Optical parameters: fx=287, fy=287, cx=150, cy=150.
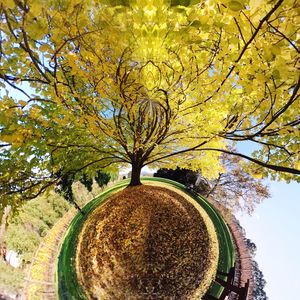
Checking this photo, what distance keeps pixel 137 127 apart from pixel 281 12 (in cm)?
440

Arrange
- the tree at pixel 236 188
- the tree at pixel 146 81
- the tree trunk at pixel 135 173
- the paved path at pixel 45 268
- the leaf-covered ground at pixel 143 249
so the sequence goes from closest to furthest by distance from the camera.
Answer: the tree at pixel 146 81 → the paved path at pixel 45 268 → the leaf-covered ground at pixel 143 249 → the tree trunk at pixel 135 173 → the tree at pixel 236 188

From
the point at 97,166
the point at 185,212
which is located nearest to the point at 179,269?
the point at 185,212

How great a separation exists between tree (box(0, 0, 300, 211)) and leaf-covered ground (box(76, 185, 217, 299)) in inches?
40.3

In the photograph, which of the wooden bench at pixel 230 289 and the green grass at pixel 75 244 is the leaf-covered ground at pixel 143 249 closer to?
the green grass at pixel 75 244

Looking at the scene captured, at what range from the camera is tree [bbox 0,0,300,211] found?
257cm

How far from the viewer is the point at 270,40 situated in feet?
9.89

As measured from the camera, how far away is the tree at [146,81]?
8.42 ft

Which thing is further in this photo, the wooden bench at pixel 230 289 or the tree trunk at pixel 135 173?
the tree trunk at pixel 135 173

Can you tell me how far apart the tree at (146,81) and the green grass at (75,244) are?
1482 mm

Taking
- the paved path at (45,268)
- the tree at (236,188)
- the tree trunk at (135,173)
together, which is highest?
the tree at (236,188)

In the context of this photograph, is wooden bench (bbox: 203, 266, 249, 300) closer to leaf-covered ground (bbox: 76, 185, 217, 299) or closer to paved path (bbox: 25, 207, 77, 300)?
leaf-covered ground (bbox: 76, 185, 217, 299)

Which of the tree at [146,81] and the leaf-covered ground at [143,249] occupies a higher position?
the tree at [146,81]

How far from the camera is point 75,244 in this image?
24.6 ft

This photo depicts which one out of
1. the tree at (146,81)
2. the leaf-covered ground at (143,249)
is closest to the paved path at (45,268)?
the leaf-covered ground at (143,249)
